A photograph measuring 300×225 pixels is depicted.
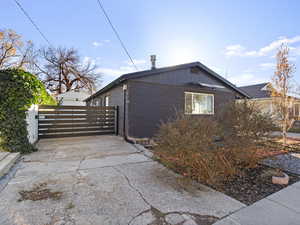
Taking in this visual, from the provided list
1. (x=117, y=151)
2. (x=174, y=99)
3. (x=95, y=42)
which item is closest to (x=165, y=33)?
(x=174, y=99)

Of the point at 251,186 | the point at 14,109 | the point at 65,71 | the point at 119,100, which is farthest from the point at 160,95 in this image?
the point at 65,71

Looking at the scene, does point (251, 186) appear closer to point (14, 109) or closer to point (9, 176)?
point (9, 176)

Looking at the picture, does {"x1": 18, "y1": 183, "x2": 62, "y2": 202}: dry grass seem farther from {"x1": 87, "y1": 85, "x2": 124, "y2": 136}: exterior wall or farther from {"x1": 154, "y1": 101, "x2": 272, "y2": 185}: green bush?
{"x1": 87, "y1": 85, "x2": 124, "y2": 136}: exterior wall

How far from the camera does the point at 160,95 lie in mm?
7332

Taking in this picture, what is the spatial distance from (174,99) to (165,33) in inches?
165

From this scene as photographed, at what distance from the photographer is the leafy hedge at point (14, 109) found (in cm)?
424

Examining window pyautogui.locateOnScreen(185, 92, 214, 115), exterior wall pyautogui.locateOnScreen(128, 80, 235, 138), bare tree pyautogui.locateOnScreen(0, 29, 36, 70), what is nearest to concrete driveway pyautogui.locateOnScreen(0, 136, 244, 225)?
exterior wall pyautogui.locateOnScreen(128, 80, 235, 138)

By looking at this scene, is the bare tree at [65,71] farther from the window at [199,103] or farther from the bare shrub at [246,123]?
the bare shrub at [246,123]

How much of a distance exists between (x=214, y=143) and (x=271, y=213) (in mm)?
1346

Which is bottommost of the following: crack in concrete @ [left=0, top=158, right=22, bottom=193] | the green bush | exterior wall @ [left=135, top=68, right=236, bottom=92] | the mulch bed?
the mulch bed

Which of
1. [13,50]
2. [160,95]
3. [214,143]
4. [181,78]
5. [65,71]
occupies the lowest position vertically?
[214,143]

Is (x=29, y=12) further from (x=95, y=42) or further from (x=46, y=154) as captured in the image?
(x=46, y=154)

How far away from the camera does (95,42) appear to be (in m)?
10.9

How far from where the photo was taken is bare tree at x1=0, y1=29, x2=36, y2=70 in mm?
16297
